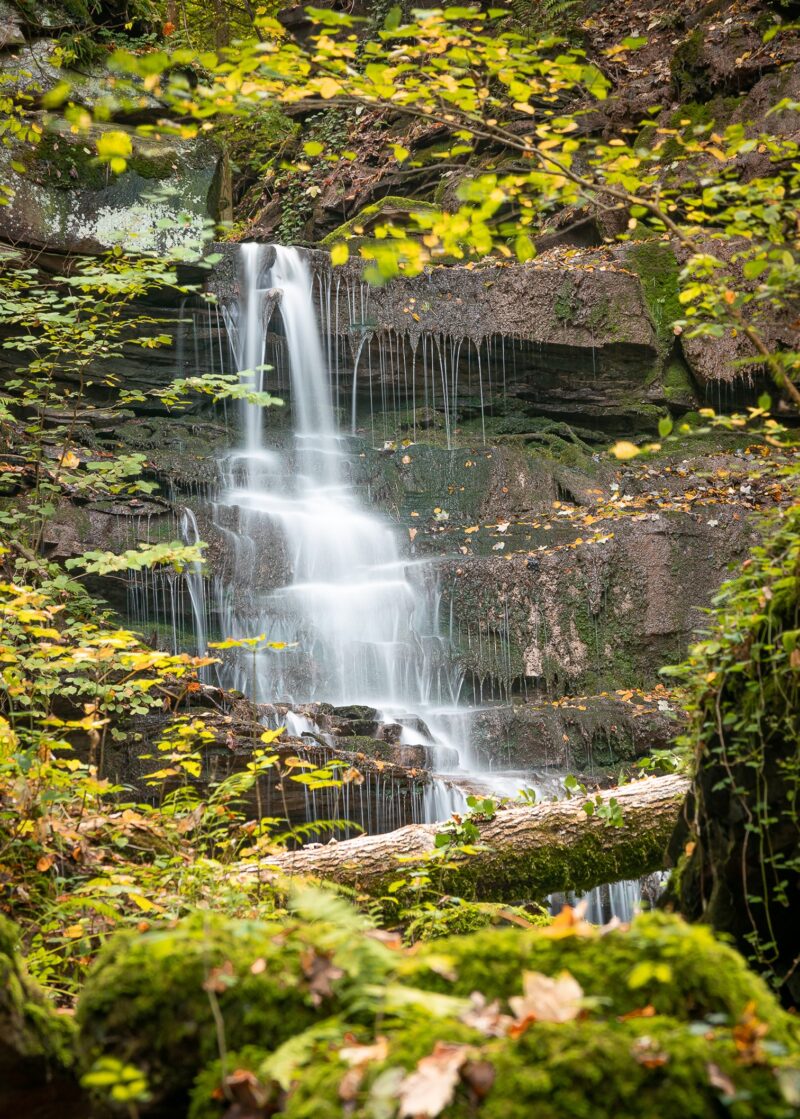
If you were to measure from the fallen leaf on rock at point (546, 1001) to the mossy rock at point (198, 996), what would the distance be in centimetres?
30

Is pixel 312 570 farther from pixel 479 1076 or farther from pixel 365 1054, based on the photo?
pixel 479 1076

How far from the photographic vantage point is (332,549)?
1120 cm

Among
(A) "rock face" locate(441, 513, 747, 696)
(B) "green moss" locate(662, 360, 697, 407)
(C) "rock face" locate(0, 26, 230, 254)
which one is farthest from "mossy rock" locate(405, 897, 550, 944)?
(B) "green moss" locate(662, 360, 697, 407)

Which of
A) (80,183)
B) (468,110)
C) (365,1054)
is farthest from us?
(80,183)

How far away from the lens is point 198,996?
175cm

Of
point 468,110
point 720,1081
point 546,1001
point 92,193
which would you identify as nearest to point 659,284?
point 92,193

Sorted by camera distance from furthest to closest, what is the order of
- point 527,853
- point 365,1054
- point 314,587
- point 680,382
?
point 680,382 < point 314,587 < point 527,853 < point 365,1054

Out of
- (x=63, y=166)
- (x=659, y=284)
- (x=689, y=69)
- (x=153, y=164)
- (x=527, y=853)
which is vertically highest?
(x=689, y=69)

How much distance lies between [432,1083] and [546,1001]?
28 cm

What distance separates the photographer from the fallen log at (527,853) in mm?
4406

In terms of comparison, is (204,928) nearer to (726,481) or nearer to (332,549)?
(332,549)

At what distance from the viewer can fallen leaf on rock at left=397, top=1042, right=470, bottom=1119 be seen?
133 cm

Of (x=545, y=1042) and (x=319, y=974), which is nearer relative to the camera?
(x=545, y=1042)

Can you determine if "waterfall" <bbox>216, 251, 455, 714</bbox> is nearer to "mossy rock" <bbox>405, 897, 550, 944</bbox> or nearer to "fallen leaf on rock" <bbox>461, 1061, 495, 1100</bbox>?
"mossy rock" <bbox>405, 897, 550, 944</bbox>
